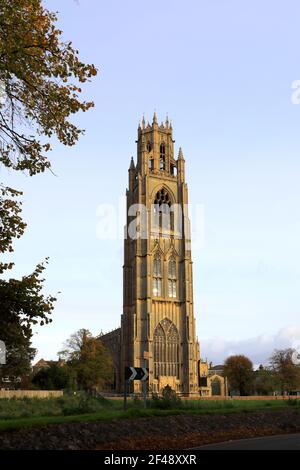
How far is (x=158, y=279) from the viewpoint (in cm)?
7725

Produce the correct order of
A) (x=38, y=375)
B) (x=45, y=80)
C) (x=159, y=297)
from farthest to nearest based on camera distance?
(x=159, y=297) < (x=38, y=375) < (x=45, y=80)

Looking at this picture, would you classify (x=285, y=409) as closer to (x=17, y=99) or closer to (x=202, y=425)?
(x=202, y=425)

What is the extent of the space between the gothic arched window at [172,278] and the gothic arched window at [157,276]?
68.0 inches

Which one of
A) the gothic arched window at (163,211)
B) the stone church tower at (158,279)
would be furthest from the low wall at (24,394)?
the gothic arched window at (163,211)

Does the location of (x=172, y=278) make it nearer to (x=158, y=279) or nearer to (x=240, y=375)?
(x=158, y=279)

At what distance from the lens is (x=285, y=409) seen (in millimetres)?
22688

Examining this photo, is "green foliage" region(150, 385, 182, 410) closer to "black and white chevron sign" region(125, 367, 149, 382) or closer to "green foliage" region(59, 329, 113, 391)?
"black and white chevron sign" region(125, 367, 149, 382)

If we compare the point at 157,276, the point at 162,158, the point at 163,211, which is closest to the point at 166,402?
the point at 157,276

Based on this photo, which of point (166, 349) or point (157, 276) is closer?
point (166, 349)

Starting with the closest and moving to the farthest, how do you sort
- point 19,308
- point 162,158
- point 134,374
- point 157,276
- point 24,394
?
point 19,308 → point 134,374 → point 24,394 → point 157,276 → point 162,158

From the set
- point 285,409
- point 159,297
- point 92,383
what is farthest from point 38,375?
point 285,409

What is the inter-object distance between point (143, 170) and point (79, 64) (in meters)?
72.6

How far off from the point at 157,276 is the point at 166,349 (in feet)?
36.3

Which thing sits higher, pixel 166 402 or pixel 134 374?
pixel 134 374
